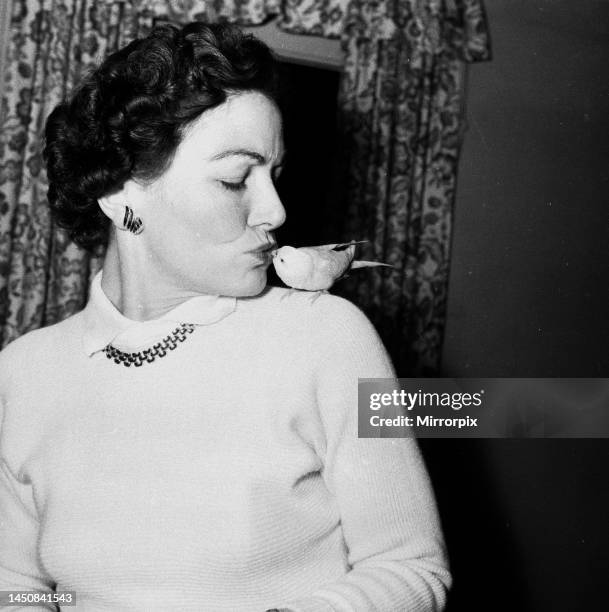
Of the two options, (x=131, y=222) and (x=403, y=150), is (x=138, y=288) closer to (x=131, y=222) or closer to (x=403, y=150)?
(x=131, y=222)

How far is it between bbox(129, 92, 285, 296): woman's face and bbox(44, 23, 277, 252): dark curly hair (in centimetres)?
2

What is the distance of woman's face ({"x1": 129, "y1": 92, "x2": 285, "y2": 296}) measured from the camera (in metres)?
0.88

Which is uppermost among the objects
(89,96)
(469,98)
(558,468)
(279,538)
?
(469,98)

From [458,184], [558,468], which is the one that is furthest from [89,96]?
Result: [558,468]

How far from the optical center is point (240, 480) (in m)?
0.85

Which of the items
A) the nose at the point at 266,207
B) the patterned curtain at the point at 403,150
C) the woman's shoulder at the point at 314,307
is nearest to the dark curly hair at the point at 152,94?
the nose at the point at 266,207

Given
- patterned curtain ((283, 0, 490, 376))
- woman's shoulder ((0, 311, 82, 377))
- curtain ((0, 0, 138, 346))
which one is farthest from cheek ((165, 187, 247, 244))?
patterned curtain ((283, 0, 490, 376))

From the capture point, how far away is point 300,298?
961 mm

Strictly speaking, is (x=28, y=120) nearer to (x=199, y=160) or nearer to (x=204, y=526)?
(x=199, y=160)

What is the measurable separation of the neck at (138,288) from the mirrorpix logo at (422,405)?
0.34 m

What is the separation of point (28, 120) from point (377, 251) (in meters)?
1.34

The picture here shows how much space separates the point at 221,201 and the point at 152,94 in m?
0.17

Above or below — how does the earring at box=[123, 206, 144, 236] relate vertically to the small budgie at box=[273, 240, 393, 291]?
above

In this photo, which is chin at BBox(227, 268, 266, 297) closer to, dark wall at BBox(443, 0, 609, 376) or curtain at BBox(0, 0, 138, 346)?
curtain at BBox(0, 0, 138, 346)
